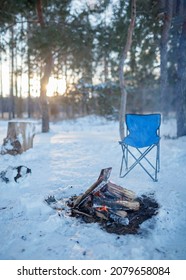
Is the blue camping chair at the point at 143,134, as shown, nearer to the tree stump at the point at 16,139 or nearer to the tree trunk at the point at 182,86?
the tree stump at the point at 16,139

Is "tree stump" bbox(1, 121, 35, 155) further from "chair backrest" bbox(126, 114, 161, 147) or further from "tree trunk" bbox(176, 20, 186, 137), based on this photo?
"tree trunk" bbox(176, 20, 186, 137)

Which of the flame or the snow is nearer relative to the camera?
the snow

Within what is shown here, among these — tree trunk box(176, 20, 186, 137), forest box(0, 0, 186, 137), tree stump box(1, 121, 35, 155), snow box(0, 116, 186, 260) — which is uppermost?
forest box(0, 0, 186, 137)

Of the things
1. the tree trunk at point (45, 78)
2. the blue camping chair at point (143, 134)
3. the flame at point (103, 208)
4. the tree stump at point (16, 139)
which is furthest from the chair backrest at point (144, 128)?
the tree trunk at point (45, 78)

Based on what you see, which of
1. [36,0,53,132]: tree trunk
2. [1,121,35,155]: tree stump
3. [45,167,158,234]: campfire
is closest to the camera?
[45,167,158,234]: campfire

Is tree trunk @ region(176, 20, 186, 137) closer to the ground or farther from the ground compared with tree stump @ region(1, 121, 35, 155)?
farther from the ground

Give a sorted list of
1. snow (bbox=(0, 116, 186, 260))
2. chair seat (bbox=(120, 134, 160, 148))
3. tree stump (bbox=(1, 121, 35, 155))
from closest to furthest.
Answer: snow (bbox=(0, 116, 186, 260)) → chair seat (bbox=(120, 134, 160, 148)) → tree stump (bbox=(1, 121, 35, 155))

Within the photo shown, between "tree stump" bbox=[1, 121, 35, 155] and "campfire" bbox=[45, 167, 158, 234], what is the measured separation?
2904 mm

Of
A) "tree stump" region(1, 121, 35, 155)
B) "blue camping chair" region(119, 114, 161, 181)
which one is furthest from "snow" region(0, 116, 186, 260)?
"tree stump" region(1, 121, 35, 155)

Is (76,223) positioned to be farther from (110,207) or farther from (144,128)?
(144,128)

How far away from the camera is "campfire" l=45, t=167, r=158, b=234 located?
2682mm

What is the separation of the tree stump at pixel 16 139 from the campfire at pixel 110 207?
9.53 ft

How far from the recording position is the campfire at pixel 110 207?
2.68 metres
